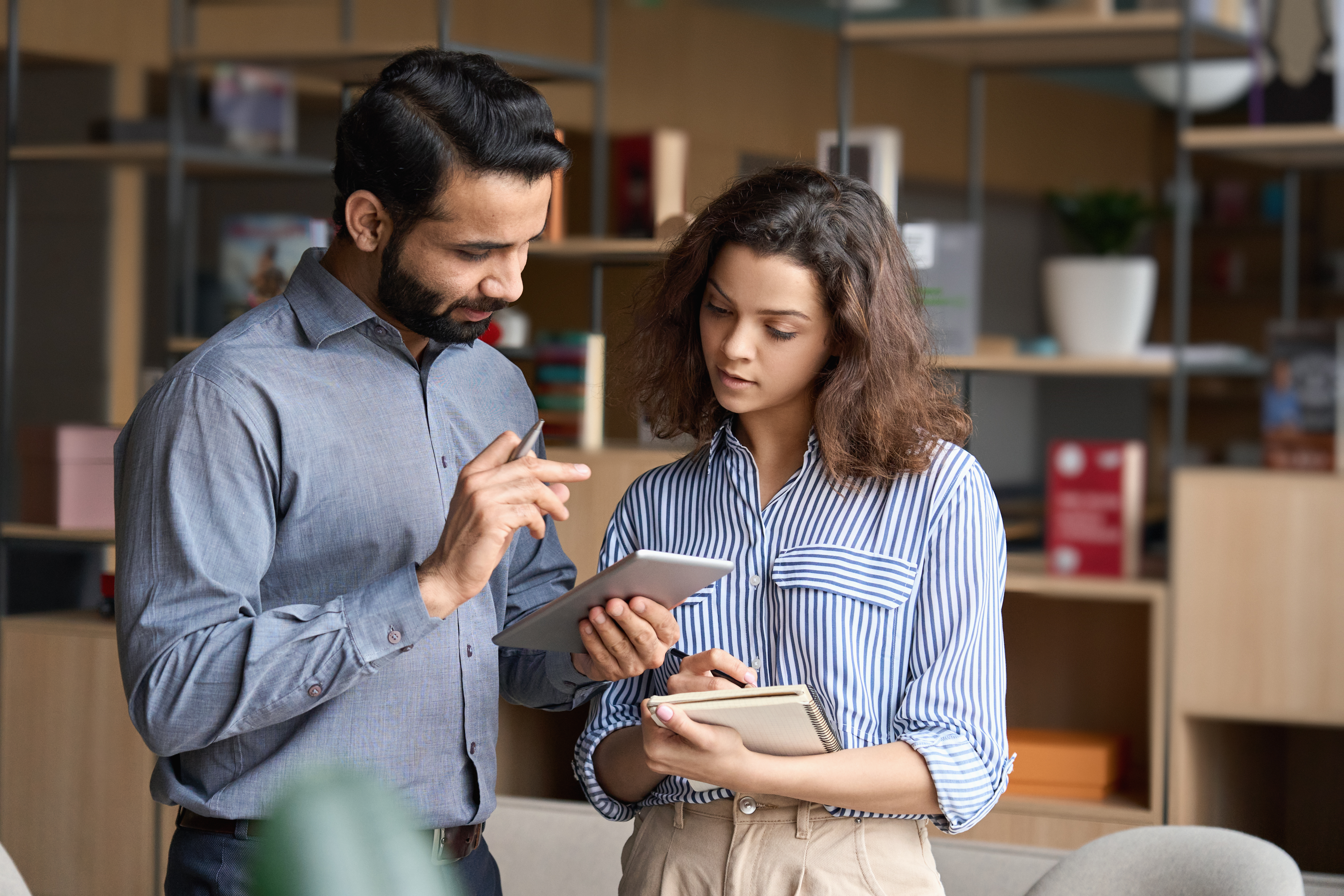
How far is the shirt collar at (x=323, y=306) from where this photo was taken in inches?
55.8

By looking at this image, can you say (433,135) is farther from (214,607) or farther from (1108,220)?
(1108,220)

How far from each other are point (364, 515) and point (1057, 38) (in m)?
2.02

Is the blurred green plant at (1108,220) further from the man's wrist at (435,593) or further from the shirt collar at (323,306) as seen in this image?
the man's wrist at (435,593)

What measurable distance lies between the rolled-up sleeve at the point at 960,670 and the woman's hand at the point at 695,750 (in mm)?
164

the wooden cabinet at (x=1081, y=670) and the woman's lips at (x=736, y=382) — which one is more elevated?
the woman's lips at (x=736, y=382)

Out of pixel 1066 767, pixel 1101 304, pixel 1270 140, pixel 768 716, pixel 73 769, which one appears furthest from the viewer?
pixel 73 769

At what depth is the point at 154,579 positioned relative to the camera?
4.17 ft

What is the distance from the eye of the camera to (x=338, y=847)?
356 mm

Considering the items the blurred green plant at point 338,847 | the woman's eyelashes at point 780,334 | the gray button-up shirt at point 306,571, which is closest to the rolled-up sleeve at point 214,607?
the gray button-up shirt at point 306,571

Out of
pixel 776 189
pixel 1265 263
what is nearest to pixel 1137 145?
pixel 1265 263

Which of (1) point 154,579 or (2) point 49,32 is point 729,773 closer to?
(1) point 154,579

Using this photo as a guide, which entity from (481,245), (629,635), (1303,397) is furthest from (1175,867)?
(1303,397)

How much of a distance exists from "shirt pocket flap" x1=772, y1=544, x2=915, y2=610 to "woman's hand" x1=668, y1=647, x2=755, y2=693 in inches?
4.0

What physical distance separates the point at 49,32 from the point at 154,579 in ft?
14.1
